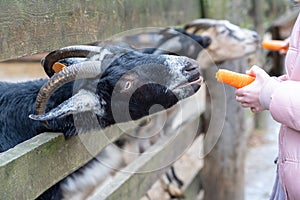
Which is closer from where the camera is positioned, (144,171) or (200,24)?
(144,171)

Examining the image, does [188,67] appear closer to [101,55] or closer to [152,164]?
[101,55]

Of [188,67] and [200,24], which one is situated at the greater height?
[188,67]

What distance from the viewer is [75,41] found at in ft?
7.58

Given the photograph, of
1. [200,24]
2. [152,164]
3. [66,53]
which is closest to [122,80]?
[66,53]

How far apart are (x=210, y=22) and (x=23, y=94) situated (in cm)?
170

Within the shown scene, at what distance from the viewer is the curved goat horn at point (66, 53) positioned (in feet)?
7.48

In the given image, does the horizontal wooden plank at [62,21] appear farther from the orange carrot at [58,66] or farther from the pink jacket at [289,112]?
the pink jacket at [289,112]

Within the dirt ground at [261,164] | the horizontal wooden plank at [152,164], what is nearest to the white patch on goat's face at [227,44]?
the horizontal wooden plank at [152,164]

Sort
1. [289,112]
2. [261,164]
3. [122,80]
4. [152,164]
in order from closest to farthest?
[289,112] → [122,80] → [152,164] → [261,164]

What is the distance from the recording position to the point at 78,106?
7.31 feet

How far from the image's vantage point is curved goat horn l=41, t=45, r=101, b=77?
228cm

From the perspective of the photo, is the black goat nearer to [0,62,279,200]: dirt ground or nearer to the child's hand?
the child's hand

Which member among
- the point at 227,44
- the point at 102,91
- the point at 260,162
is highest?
the point at 102,91

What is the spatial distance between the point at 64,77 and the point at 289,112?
0.86 metres
